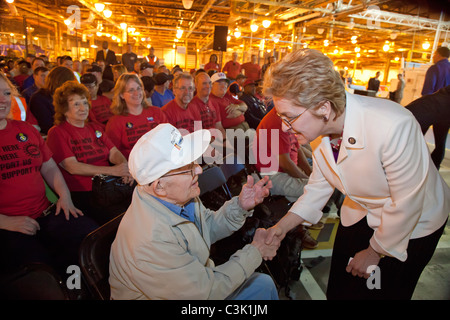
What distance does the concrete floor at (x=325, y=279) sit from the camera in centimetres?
252

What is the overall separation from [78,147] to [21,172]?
2.35 feet

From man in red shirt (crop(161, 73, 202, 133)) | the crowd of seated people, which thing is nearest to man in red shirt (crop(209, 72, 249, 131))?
the crowd of seated people

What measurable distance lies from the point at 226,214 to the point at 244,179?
4.63 ft

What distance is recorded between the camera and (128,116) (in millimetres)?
3643

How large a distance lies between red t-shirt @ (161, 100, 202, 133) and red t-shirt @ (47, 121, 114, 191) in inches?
58.3

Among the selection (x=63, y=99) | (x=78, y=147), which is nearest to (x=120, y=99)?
(x=63, y=99)

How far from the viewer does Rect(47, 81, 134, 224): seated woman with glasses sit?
2.76m

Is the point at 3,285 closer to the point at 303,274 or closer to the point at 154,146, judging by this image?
the point at 154,146

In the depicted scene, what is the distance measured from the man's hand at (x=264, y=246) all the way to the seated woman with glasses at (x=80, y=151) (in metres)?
1.48

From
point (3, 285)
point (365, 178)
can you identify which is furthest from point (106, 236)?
point (365, 178)

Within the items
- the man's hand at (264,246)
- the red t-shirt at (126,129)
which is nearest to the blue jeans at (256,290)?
the man's hand at (264,246)

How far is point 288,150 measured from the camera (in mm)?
3129

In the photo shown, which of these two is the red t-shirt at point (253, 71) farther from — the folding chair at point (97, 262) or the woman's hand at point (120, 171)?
the folding chair at point (97, 262)
